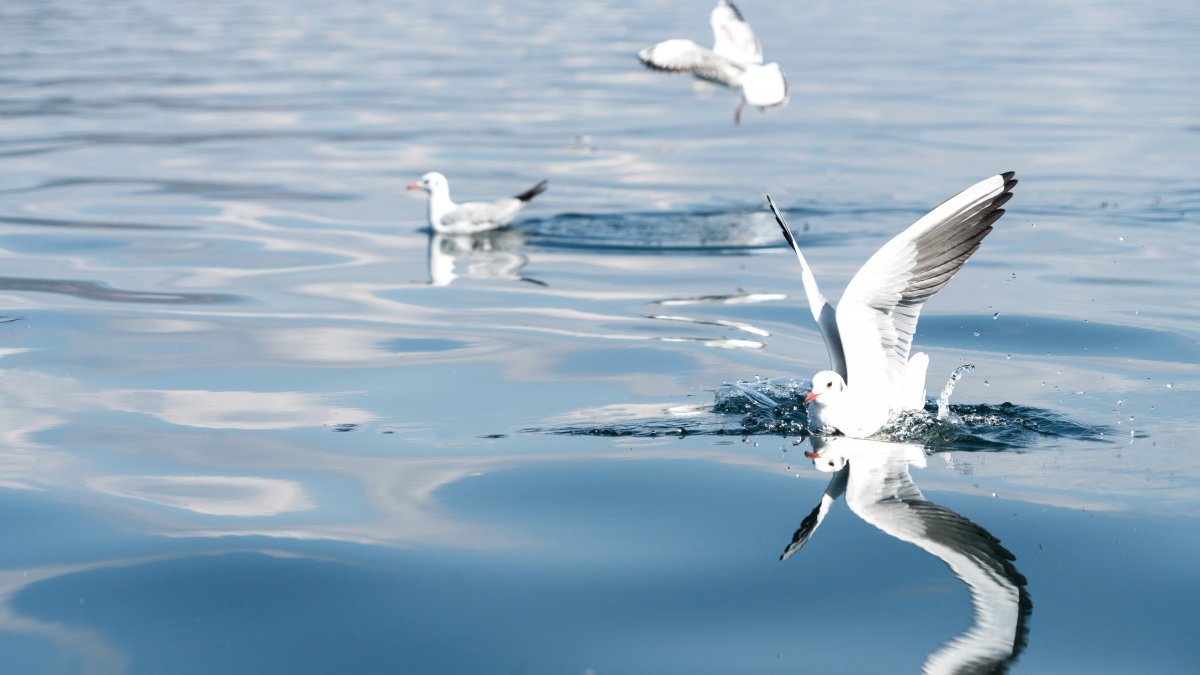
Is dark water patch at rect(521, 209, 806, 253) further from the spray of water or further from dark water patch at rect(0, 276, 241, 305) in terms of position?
the spray of water

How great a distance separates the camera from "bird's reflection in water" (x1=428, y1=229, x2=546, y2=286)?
45.1 ft

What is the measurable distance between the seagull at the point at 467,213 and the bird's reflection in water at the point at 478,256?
0.10m

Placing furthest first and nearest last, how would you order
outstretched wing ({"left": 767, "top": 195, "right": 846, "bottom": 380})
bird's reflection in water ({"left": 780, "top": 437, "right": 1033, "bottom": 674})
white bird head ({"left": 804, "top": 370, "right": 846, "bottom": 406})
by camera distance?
outstretched wing ({"left": 767, "top": 195, "right": 846, "bottom": 380})
white bird head ({"left": 804, "top": 370, "right": 846, "bottom": 406})
bird's reflection in water ({"left": 780, "top": 437, "right": 1033, "bottom": 674})

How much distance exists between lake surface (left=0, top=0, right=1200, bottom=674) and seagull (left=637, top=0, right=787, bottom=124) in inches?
46.7

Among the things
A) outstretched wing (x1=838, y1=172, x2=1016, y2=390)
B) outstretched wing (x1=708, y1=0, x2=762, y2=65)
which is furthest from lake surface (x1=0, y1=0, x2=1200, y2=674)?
outstretched wing (x1=708, y1=0, x2=762, y2=65)

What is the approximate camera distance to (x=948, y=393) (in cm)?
871

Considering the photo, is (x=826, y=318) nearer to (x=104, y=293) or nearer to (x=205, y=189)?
(x=104, y=293)

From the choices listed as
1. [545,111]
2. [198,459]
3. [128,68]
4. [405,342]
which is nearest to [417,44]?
[128,68]

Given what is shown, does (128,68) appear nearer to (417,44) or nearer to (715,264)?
(417,44)

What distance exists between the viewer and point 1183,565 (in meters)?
5.90

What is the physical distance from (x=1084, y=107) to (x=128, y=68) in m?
20.5

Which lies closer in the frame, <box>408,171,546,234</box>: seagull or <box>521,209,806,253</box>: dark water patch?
<box>521,209,806,253</box>: dark water patch

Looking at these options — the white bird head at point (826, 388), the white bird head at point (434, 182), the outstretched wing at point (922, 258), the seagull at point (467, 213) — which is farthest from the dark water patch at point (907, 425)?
the white bird head at point (434, 182)

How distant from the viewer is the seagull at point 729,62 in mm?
18047
